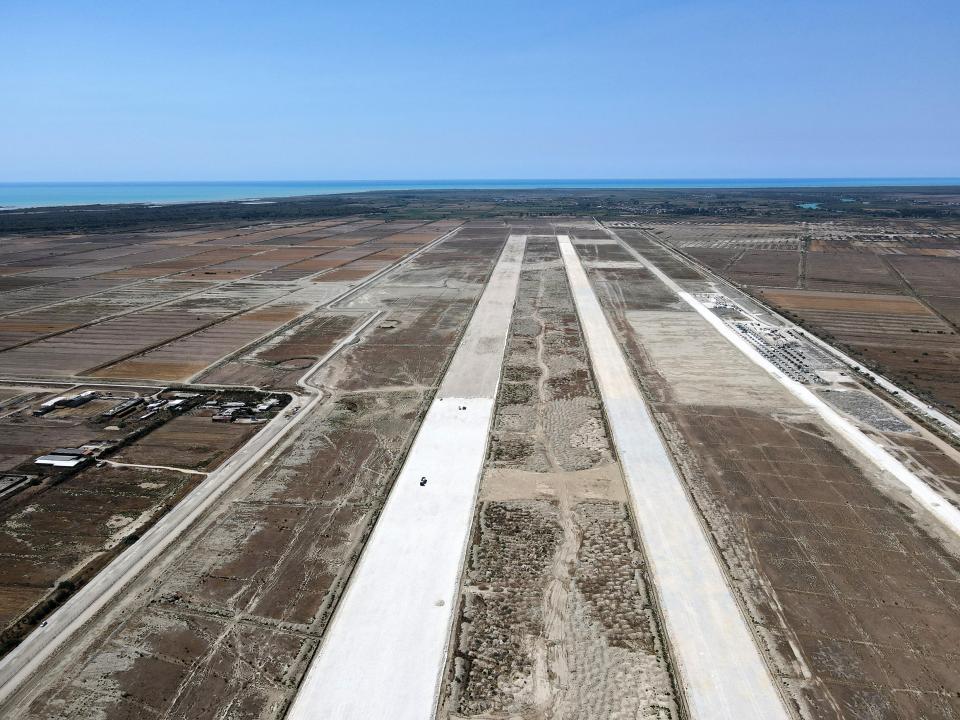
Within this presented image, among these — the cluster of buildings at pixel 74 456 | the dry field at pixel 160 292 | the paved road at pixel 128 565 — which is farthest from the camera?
the dry field at pixel 160 292

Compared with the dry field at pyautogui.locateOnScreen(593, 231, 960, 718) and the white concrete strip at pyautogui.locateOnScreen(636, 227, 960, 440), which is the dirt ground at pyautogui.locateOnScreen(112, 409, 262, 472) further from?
the white concrete strip at pyautogui.locateOnScreen(636, 227, 960, 440)

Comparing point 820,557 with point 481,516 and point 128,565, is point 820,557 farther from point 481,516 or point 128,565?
point 128,565

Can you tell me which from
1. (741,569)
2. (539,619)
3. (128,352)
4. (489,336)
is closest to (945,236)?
(489,336)

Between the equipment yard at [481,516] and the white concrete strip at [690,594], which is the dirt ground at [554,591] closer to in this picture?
the equipment yard at [481,516]

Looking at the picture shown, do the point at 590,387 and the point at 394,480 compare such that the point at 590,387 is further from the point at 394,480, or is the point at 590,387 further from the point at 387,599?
the point at 387,599

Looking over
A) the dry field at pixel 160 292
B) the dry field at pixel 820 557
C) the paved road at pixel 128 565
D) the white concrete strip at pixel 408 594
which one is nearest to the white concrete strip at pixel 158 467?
the paved road at pixel 128 565

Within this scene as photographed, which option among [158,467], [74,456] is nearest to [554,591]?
[158,467]

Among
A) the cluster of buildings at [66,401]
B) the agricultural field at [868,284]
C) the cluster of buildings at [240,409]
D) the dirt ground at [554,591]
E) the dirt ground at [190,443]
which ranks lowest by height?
the dirt ground at [554,591]
